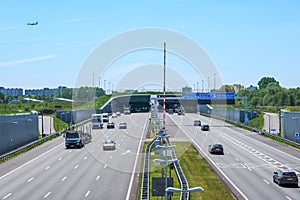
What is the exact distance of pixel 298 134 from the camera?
7044 cm

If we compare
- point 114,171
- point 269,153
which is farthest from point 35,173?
point 269,153

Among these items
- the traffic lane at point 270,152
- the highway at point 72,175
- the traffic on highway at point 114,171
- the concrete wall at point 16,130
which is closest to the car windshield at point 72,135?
the traffic on highway at point 114,171

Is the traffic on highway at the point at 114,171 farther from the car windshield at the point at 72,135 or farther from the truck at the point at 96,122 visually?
the truck at the point at 96,122

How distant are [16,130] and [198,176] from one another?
3401cm

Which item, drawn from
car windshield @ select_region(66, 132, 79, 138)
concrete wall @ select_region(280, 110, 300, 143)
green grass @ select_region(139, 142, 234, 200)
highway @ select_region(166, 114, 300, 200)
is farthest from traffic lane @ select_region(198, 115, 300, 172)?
car windshield @ select_region(66, 132, 79, 138)

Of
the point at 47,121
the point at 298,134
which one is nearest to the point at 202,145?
the point at 298,134

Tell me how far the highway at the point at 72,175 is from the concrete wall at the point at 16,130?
3.45 meters

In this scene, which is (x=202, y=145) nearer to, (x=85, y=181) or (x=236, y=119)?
(x=85, y=181)

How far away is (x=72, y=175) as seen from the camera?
4319 centimetres

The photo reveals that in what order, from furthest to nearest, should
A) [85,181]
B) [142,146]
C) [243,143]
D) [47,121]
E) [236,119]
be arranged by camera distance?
[236,119] < [47,121] < [243,143] < [142,146] < [85,181]

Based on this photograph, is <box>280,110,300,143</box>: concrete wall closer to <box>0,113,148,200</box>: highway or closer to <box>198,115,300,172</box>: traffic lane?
<box>198,115,300,172</box>: traffic lane

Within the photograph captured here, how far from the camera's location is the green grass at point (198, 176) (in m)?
33.2

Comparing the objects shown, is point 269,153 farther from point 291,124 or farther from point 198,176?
point 198,176

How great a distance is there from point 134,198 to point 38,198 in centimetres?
622
